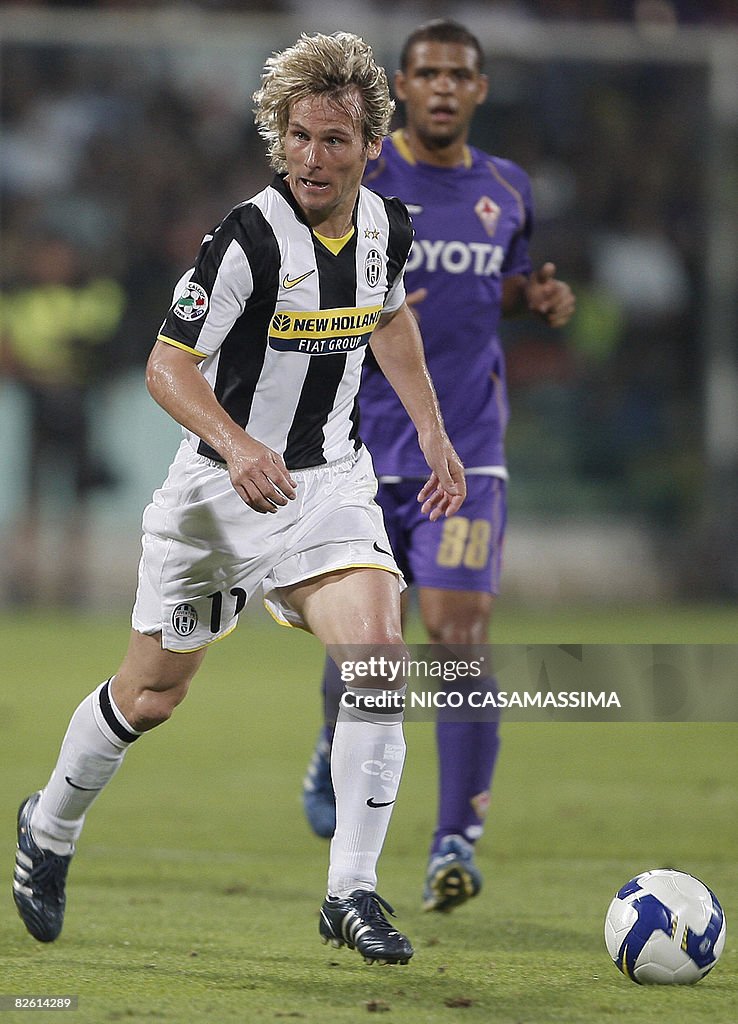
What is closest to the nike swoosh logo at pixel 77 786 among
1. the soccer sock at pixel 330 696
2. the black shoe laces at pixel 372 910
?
the black shoe laces at pixel 372 910

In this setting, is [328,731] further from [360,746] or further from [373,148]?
[373,148]

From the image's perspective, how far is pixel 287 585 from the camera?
13.1 feet

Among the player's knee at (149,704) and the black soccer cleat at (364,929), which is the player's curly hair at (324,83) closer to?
the player's knee at (149,704)

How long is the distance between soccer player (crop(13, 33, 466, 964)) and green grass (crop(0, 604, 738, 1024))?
0.24m

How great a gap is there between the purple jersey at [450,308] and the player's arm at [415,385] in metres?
1.01

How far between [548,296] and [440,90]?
0.74 meters

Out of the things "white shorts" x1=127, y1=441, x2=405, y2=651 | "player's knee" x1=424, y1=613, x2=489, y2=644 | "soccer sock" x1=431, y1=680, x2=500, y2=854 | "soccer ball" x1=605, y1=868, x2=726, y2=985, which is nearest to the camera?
"soccer ball" x1=605, y1=868, x2=726, y2=985

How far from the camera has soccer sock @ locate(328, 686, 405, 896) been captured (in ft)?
12.2

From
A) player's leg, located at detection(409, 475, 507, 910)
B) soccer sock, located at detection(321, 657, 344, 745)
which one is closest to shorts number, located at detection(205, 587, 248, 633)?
player's leg, located at detection(409, 475, 507, 910)

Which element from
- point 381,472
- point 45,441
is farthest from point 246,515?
point 45,441

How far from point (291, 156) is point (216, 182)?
9983 millimetres

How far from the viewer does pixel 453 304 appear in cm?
534

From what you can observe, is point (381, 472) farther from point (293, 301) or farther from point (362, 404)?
point (293, 301)

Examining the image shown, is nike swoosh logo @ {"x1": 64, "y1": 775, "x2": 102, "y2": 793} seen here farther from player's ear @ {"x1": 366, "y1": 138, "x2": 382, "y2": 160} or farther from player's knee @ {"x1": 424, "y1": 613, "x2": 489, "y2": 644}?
player's ear @ {"x1": 366, "y1": 138, "x2": 382, "y2": 160}
